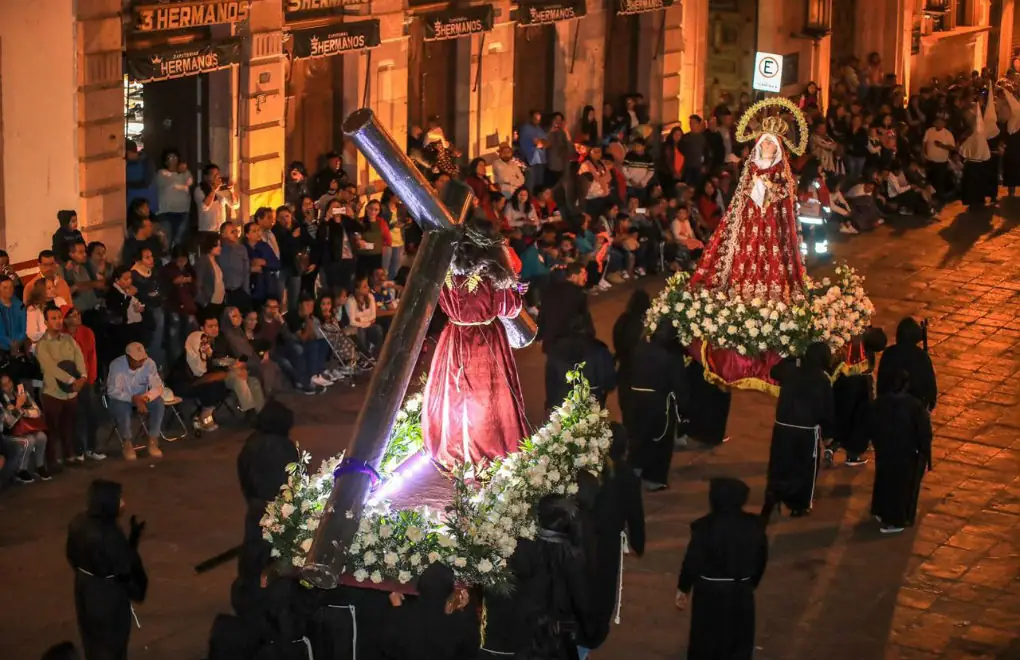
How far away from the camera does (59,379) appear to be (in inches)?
689

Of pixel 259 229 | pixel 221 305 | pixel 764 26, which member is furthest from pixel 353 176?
pixel 764 26

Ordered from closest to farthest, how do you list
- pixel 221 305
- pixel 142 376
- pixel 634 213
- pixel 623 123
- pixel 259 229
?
pixel 142 376 < pixel 221 305 < pixel 259 229 < pixel 634 213 < pixel 623 123

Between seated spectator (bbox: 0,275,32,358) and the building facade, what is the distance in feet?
9.49

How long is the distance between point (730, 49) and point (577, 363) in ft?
62.7

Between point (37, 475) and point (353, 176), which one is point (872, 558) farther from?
point (353, 176)

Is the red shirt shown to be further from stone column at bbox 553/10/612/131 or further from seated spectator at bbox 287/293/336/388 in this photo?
stone column at bbox 553/10/612/131

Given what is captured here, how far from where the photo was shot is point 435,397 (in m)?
14.0

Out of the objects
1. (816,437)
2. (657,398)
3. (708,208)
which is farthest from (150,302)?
(708,208)

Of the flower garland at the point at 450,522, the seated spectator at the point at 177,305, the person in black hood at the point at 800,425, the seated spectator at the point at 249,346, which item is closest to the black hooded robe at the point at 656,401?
the person in black hood at the point at 800,425

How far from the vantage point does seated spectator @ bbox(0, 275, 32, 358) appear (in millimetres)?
17906

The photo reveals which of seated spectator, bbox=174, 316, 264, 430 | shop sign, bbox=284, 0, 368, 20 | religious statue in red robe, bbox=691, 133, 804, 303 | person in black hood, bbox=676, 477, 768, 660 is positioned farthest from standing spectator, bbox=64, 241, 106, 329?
person in black hood, bbox=676, 477, 768, 660

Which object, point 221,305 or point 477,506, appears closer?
point 477,506

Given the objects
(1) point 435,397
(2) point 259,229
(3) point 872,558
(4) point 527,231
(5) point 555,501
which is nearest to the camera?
(5) point 555,501

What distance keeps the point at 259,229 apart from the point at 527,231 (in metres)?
4.44
